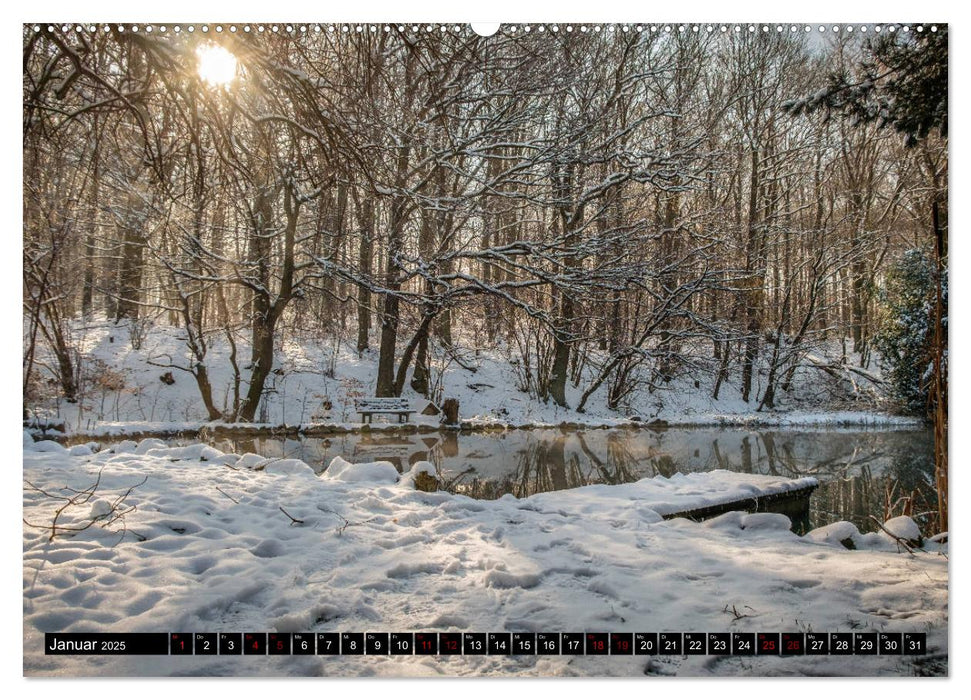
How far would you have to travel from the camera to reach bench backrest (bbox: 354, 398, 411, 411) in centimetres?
716

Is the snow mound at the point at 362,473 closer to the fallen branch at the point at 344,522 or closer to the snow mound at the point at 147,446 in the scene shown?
the fallen branch at the point at 344,522

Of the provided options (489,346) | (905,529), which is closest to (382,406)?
(489,346)

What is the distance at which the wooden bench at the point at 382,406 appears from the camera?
7.14 metres

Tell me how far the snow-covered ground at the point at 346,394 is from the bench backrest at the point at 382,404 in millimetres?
390

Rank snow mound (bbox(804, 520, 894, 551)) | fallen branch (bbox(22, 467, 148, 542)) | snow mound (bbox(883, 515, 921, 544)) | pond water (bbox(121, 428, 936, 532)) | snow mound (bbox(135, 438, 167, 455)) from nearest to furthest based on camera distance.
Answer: fallen branch (bbox(22, 467, 148, 542)) → snow mound (bbox(883, 515, 921, 544)) → snow mound (bbox(804, 520, 894, 551)) → snow mound (bbox(135, 438, 167, 455)) → pond water (bbox(121, 428, 936, 532))

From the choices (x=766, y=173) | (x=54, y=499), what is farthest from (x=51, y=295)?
(x=766, y=173)

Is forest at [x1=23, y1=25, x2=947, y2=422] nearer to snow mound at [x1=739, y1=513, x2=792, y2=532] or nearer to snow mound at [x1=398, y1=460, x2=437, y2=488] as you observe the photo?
snow mound at [x1=739, y1=513, x2=792, y2=532]

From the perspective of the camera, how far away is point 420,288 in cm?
629

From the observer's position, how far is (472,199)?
584 centimetres

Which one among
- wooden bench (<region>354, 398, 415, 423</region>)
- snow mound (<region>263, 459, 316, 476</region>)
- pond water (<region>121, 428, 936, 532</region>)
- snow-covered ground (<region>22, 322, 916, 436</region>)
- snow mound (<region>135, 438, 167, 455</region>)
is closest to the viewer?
snow mound (<region>263, 459, 316, 476</region>)

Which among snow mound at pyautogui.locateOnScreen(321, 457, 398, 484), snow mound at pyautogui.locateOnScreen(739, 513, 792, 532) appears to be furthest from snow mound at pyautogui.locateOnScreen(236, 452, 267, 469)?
snow mound at pyautogui.locateOnScreen(739, 513, 792, 532)

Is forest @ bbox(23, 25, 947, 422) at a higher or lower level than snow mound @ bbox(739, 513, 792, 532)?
higher

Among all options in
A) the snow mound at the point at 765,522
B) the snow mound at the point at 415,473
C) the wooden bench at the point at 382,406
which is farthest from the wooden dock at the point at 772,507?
the wooden bench at the point at 382,406

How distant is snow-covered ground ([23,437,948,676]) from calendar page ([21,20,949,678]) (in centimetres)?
2
